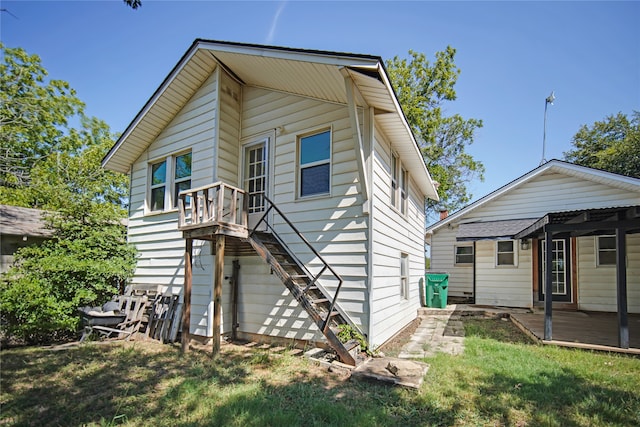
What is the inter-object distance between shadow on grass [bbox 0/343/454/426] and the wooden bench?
4.54 ft

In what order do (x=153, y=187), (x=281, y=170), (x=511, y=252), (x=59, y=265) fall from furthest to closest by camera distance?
(x=511, y=252), (x=153, y=187), (x=59, y=265), (x=281, y=170)

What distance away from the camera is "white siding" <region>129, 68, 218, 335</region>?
23.3 feet

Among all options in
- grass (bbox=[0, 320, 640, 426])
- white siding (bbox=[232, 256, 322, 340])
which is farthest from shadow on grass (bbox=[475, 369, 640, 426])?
white siding (bbox=[232, 256, 322, 340])

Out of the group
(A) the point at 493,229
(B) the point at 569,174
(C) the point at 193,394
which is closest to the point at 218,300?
(C) the point at 193,394

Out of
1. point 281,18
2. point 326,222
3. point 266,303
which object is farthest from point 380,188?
point 281,18

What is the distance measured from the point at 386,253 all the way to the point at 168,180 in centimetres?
610

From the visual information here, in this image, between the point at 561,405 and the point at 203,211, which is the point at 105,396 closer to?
the point at 203,211

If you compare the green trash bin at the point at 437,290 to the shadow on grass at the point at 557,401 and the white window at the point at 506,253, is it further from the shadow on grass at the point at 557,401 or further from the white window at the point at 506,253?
the shadow on grass at the point at 557,401

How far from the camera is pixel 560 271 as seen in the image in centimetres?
1059

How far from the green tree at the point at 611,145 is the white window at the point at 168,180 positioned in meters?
27.8

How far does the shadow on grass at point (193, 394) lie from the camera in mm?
3436

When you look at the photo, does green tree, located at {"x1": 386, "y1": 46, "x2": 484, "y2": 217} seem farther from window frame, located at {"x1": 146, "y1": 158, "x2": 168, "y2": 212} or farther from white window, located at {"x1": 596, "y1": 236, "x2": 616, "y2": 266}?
window frame, located at {"x1": 146, "y1": 158, "x2": 168, "y2": 212}

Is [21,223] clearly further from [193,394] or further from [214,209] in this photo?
[193,394]

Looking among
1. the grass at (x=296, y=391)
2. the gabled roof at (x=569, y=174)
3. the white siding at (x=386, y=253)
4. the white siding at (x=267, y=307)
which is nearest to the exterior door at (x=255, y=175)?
the white siding at (x=267, y=307)
